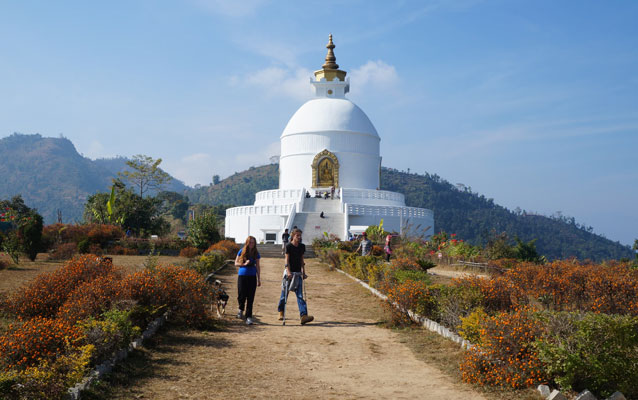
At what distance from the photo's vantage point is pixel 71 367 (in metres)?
5.58

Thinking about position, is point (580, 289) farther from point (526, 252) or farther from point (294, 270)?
point (526, 252)

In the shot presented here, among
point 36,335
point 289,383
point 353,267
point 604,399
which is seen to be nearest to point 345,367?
point 289,383

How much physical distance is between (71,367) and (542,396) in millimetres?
4987

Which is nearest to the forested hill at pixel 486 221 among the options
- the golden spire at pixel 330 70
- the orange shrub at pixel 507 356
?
the golden spire at pixel 330 70

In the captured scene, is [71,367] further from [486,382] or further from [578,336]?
[578,336]

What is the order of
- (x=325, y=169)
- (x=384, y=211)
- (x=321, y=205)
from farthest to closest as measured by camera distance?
(x=325, y=169), (x=321, y=205), (x=384, y=211)

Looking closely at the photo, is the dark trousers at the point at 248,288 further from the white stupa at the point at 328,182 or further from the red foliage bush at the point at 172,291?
the white stupa at the point at 328,182

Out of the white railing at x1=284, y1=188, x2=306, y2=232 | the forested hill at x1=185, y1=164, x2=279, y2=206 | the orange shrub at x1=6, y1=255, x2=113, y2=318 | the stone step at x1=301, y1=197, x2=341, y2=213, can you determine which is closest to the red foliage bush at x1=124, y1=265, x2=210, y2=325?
the orange shrub at x1=6, y1=255, x2=113, y2=318

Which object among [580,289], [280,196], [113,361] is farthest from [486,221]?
[113,361]

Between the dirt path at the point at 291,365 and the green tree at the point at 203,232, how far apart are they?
16.5 m

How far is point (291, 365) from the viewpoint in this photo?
7535 millimetres

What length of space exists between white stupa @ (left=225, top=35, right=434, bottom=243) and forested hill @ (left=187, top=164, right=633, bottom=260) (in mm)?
69228

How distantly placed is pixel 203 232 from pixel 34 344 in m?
21.5

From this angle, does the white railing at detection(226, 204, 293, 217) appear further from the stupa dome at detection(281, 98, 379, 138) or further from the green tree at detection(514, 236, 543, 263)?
the green tree at detection(514, 236, 543, 263)
